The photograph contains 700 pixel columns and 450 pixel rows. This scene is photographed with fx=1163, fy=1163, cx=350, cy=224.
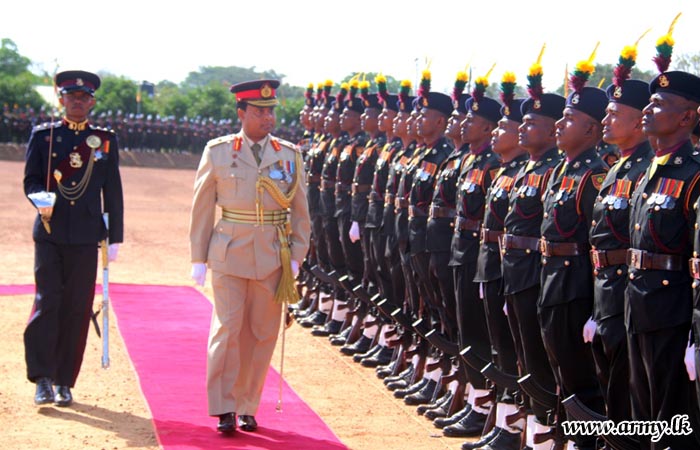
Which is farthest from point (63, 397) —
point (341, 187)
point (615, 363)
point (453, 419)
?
point (341, 187)

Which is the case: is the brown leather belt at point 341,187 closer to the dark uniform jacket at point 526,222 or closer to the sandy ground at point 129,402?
the sandy ground at point 129,402

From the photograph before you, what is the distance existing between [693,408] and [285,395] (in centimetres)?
399

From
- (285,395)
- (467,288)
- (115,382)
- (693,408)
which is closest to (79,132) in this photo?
(115,382)

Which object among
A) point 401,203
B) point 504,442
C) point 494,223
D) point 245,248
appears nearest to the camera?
point 504,442

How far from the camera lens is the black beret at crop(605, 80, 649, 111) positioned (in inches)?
226

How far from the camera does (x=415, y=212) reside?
869cm

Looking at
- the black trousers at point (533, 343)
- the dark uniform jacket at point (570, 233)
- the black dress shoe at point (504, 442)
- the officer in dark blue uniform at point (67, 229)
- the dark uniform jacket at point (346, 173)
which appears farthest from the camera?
the dark uniform jacket at point (346, 173)

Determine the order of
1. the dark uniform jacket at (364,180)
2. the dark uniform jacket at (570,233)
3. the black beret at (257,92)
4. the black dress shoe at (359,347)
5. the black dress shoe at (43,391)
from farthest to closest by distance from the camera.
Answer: the dark uniform jacket at (364,180) < the black dress shoe at (359,347) < the black dress shoe at (43,391) < the black beret at (257,92) < the dark uniform jacket at (570,233)

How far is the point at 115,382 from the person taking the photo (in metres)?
8.59

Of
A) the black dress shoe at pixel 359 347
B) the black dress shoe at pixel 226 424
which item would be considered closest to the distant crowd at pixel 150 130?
the black dress shoe at pixel 359 347

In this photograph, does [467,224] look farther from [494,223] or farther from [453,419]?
[453,419]

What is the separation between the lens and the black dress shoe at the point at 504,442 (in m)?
6.92

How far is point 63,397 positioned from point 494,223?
3137 millimetres

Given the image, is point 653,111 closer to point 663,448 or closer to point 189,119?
point 663,448
